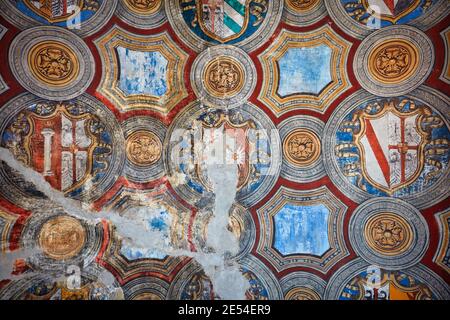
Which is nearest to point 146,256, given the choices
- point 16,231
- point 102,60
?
point 16,231

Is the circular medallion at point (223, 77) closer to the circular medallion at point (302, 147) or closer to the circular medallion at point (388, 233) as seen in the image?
the circular medallion at point (302, 147)

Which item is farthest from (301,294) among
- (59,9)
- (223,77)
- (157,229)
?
(59,9)

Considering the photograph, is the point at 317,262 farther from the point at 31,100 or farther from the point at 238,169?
the point at 31,100

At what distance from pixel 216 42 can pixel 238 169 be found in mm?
1935

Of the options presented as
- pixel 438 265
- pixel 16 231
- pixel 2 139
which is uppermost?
pixel 2 139

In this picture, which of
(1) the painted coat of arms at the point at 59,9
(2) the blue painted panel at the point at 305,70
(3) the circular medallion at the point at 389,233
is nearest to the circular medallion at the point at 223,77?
(2) the blue painted panel at the point at 305,70

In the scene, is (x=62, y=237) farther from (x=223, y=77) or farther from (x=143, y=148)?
(x=223, y=77)

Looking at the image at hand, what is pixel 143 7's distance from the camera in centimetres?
513

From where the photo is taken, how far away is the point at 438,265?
5137 mm

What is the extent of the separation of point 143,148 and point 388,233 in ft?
12.8

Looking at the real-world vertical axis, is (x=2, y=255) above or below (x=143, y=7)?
below

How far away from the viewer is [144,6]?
16.8 feet

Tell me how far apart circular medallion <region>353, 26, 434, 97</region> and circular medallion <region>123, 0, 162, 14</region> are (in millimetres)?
3014

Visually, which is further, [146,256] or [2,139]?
[146,256]
